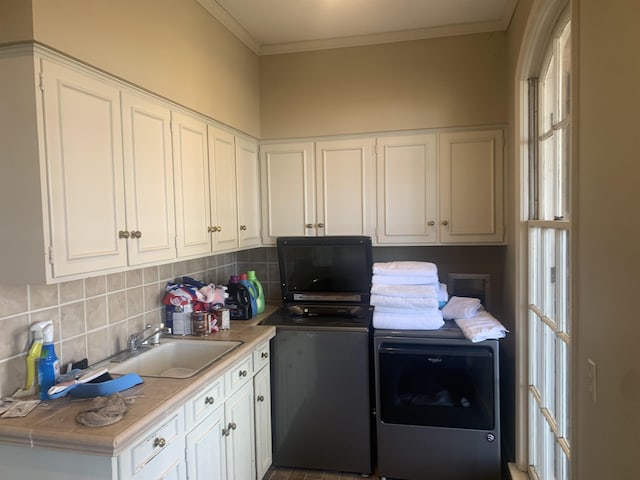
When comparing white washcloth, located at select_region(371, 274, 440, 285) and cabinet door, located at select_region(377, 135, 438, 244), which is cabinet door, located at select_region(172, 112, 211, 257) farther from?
cabinet door, located at select_region(377, 135, 438, 244)

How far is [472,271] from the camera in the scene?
304 centimetres

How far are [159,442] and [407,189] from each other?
6.74 ft

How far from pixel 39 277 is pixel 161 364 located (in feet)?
3.12

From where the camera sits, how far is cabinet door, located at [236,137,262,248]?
2775 millimetres

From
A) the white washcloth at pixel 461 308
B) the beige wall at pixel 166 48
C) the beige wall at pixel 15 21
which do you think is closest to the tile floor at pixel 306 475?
the white washcloth at pixel 461 308

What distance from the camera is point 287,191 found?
3057mm

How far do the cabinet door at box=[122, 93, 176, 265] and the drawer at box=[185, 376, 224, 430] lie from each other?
0.59 meters

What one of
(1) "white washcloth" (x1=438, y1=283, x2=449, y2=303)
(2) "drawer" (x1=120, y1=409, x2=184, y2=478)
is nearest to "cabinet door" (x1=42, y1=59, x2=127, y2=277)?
(2) "drawer" (x1=120, y1=409, x2=184, y2=478)

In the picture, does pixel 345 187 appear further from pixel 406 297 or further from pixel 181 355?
pixel 181 355

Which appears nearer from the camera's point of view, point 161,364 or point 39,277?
point 39,277

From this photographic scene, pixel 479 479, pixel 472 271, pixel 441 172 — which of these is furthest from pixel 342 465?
pixel 441 172

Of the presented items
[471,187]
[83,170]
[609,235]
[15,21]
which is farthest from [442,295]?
[15,21]

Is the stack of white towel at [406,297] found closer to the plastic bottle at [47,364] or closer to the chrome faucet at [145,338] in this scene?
the chrome faucet at [145,338]

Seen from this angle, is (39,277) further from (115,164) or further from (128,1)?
(128,1)
